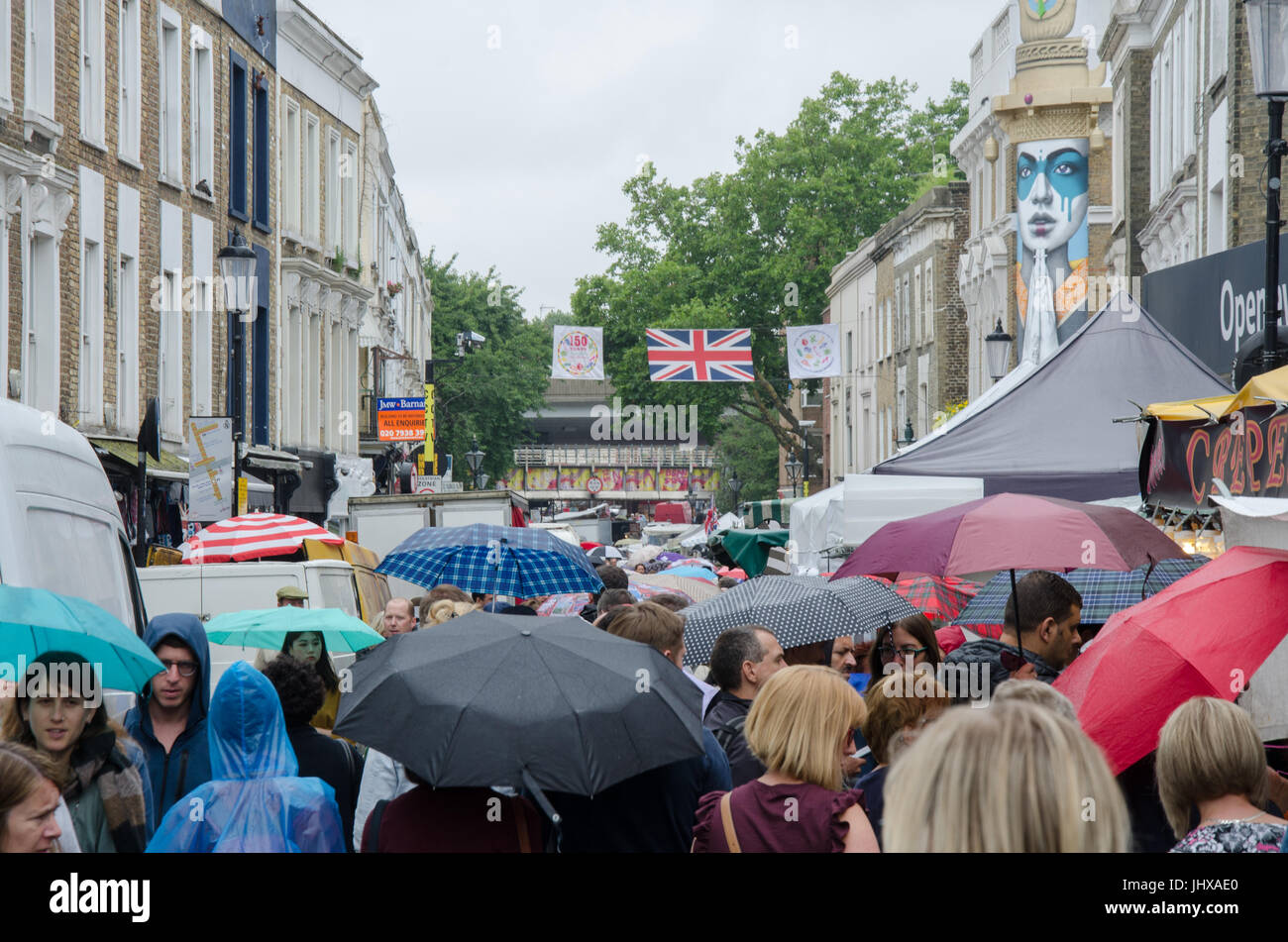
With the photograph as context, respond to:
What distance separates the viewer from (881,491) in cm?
1477

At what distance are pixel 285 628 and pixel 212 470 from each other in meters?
9.15

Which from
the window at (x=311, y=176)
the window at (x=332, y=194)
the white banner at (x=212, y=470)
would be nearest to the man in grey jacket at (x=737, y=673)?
the white banner at (x=212, y=470)

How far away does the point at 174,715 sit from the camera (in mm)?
6887

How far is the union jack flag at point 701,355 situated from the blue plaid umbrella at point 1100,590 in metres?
30.3

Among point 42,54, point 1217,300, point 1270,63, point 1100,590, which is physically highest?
point 42,54

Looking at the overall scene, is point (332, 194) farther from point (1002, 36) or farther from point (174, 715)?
point (174, 715)

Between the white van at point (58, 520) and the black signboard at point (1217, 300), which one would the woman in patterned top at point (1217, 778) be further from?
the black signboard at point (1217, 300)

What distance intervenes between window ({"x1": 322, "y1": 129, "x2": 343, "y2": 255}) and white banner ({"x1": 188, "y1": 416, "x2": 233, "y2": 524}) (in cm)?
1879

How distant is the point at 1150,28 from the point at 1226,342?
16153 millimetres

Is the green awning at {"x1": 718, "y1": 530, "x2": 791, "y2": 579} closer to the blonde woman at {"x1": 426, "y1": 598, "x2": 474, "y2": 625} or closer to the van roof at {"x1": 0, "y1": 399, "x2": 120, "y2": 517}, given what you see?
the blonde woman at {"x1": 426, "y1": 598, "x2": 474, "y2": 625}

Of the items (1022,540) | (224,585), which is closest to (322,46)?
(224,585)

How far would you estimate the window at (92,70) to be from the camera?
22.6m

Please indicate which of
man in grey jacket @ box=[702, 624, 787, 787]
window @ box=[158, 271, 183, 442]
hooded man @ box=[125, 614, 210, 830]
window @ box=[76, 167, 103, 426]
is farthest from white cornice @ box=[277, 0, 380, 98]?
man in grey jacket @ box=[702, 624, 787, 787]

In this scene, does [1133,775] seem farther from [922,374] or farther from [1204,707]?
[922,374]
